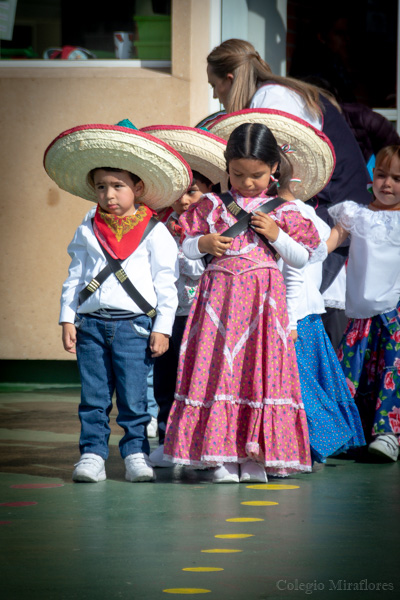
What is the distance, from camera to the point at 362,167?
6.13 m

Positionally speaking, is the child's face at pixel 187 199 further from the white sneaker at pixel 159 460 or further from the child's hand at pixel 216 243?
the white sneaker at pixel 159 460

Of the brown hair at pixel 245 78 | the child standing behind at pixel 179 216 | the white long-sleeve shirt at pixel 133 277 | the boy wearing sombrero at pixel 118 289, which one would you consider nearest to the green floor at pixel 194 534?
the boy wearing sombrero at pixel 118 289

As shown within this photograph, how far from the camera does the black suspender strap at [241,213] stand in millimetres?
4848

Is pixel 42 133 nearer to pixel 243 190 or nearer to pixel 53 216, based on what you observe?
pixel 53 216

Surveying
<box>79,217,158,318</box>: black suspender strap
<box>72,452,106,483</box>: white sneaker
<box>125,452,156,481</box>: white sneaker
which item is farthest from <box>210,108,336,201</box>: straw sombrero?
<box>72,452,106,483</box>: white sneaker

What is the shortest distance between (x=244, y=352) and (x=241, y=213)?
2.00ft

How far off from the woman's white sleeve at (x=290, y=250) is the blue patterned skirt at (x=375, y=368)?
0.92m

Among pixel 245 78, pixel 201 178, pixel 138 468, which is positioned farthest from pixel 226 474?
pixel 245 78

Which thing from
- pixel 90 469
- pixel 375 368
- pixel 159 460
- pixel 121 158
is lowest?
pixel 159 460

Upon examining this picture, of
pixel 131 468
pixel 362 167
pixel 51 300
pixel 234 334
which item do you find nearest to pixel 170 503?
pixel 131 468

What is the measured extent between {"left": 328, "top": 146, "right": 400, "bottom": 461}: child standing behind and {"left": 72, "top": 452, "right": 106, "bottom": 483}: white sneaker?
59.2 inches

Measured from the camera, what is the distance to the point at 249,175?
191 inches

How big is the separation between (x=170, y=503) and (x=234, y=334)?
86cm

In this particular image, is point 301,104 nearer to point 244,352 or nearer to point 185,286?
point 185,286
